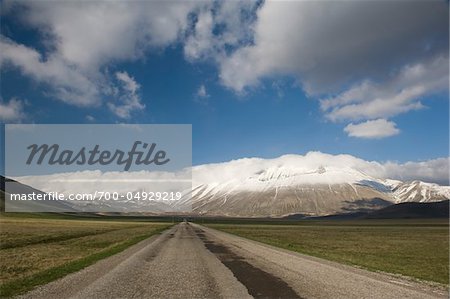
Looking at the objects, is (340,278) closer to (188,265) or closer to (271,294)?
(271,294)

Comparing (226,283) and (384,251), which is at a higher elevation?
(226,283)

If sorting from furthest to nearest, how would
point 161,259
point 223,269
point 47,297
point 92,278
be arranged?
point 161,259
point 223,269
point 92,278
point 47,297

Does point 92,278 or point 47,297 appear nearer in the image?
point 47,297

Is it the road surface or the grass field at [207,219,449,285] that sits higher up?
the road surface

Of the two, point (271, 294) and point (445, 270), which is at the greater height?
point (271, 294)

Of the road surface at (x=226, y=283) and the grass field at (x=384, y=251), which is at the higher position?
the road surface at (x=226, y=283)

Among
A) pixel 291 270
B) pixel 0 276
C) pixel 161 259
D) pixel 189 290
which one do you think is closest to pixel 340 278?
pixel 291 270

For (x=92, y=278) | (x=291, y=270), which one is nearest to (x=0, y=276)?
(x=92, y=278)

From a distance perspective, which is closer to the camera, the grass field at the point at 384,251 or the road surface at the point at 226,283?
the road surface at the point at 226,283

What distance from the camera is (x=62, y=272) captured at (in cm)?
2341

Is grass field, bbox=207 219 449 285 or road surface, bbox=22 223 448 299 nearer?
road surface, bbox=22 223 448 299

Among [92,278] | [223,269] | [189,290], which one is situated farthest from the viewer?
[223,269]

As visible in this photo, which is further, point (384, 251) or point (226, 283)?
point (384, 251)

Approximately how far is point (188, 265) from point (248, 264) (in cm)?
417
